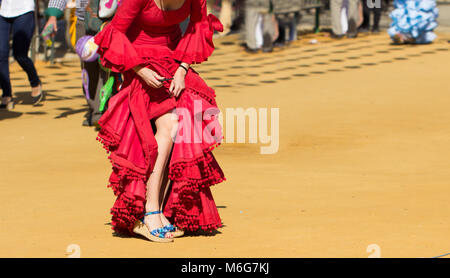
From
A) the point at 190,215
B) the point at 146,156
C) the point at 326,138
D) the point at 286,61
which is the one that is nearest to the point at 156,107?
the point at 146,156

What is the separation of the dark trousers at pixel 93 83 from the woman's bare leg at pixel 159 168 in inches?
196

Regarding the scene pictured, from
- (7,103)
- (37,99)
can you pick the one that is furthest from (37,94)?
(7,103)

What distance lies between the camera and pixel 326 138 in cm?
1011

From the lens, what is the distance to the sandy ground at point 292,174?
5.88 meters

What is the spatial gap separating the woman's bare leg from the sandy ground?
0.17 metres

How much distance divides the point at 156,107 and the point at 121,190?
565 millimetres

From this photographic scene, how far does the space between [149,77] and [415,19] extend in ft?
44.5

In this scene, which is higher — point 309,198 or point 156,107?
point 156,107

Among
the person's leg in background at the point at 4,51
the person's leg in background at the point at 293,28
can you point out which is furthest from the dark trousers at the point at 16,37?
the person's leg in background at the point at 293,28

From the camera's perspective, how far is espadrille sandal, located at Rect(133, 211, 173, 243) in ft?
19.6

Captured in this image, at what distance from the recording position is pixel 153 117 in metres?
6.06

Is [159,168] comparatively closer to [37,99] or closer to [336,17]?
[37,99]

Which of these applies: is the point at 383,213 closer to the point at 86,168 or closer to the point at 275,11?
the point at 86,168

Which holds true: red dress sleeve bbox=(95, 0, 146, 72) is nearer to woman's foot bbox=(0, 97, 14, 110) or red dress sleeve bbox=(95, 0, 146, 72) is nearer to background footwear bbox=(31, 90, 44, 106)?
woman's foot bbox=(0, 97, 14, 110)
